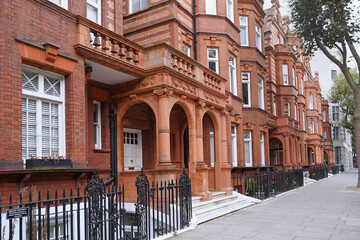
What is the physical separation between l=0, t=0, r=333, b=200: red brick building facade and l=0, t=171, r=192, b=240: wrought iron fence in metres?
0.72

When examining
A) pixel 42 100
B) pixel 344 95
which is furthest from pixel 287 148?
pixel 42 100

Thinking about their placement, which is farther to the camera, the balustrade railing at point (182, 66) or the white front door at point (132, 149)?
the white front door at point (132, 149)

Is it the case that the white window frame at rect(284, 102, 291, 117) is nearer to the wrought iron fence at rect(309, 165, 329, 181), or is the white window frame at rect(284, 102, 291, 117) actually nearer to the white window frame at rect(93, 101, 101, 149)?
the wrought iron fence at rect(309, 165, 329, 181)

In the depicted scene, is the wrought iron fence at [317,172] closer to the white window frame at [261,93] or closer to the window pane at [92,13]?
the white window frame at [261,93]

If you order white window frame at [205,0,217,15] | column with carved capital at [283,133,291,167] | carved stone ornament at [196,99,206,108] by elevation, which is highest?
white window frame at [205,0,217,15]

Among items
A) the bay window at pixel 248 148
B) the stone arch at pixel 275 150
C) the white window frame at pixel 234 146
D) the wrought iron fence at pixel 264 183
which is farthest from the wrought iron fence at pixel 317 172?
the white window frame at pixel 234 146

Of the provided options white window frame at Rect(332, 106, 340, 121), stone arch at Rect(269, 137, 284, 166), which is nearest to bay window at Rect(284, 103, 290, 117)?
stone arch at Rect(269, 137, 284, 166)

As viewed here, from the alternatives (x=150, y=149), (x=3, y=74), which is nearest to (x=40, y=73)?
(x=3, y=74)

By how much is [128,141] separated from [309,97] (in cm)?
3652

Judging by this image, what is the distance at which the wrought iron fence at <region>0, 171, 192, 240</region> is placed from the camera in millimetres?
4883

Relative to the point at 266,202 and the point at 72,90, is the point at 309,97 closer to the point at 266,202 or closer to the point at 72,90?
the point at 266,202

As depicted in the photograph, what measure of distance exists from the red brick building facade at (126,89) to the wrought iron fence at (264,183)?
1.04m

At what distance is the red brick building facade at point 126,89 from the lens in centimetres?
721

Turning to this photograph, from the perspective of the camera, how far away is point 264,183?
15523 mm
